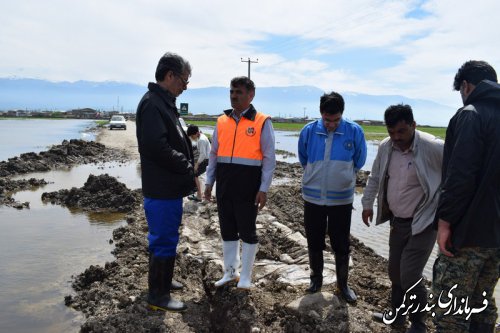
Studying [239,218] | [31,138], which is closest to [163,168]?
[239,218]

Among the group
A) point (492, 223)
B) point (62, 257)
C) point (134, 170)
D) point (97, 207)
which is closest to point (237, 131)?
point (492, 223)

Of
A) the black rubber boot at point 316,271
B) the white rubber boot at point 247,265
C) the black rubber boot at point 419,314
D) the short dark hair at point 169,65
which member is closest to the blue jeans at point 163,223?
the white rubber boot at point 247,265

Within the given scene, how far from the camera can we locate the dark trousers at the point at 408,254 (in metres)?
3.37

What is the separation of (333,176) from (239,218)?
38.9 inches

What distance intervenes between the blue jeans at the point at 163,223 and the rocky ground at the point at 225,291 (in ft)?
1.94

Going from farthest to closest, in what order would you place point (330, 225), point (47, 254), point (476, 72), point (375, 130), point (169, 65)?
point (375, 130)
point (47, 254)
point (330, 225)
point (169, 65)
point (476, 72)

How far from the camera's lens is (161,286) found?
3867 mm

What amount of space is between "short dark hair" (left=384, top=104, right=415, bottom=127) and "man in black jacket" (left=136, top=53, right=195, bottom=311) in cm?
183

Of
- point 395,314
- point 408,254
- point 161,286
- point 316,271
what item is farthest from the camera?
point 316,271

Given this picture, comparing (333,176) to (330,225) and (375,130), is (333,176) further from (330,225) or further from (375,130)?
(375,130)

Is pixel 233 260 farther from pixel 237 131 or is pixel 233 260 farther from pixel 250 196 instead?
pixel 237 131

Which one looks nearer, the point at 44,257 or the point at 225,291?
the point at 225,291

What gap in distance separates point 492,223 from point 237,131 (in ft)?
7.33

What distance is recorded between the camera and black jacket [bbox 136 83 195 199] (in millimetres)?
3584
